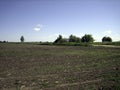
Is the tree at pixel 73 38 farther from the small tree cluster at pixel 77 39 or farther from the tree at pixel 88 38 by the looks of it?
the tree at pixel 88 38

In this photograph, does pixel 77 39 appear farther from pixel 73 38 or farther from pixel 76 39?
pixel 73 38

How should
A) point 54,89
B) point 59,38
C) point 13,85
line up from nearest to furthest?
point 54,89 → point 13,85 → point 59,38

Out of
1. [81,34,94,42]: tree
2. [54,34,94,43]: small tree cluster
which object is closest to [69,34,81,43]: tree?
[54,34,94,43]: small tree cluster

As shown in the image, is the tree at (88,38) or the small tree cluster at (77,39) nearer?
the small tree cluster at (77,39)

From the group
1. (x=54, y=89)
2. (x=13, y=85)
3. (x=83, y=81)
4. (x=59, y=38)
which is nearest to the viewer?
(x=54, y=89)

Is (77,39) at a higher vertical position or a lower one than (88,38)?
lower

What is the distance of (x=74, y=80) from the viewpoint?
703 centimetres

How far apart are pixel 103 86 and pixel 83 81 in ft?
3.70

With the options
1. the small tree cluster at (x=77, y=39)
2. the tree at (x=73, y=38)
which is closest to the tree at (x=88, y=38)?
the small tree cluster at (x=77, y=39)

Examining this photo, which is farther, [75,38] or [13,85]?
[75,38]


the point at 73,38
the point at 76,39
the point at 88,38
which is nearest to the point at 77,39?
the point at 76,39

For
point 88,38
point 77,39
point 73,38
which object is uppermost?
point 73,38

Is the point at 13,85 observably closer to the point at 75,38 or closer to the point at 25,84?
the point at 25,84

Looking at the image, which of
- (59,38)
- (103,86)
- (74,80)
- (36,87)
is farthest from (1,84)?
(59,38)
